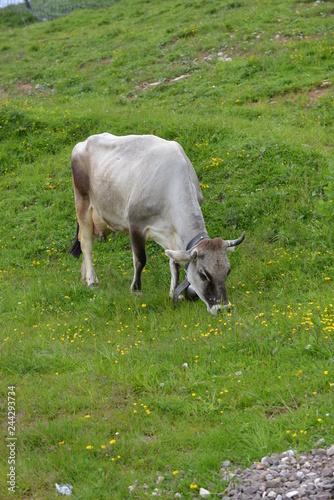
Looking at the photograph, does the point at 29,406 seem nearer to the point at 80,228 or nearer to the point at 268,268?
the point at 268,268

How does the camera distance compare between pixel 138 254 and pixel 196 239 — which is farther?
pixel 138 254

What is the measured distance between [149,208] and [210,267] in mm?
1679

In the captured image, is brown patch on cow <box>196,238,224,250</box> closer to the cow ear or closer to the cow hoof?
the cow ear

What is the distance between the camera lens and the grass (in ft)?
18.9

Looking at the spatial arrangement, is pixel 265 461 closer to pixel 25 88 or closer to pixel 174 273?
pixel 174 273

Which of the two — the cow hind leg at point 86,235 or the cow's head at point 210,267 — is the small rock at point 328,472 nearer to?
the cow's head at point 210,267

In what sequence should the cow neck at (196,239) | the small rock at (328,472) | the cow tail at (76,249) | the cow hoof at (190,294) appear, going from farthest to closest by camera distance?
1. the cow tail at (76,249)
2. the cow hoof at (190,294)
3. the cow neck at (196,239)
4. the small rock at (328,472)

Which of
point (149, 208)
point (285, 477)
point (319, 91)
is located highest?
point (149, 208)

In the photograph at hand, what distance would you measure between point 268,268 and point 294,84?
7041mm

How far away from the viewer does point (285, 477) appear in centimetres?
497

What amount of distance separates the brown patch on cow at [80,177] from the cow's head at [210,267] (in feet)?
10.7

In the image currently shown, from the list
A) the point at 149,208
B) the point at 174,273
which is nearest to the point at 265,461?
the point at 174,273

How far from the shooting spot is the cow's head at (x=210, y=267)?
26.9 feet

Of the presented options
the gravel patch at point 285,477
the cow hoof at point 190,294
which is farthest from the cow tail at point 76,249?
the gravel patch at point 285,477
